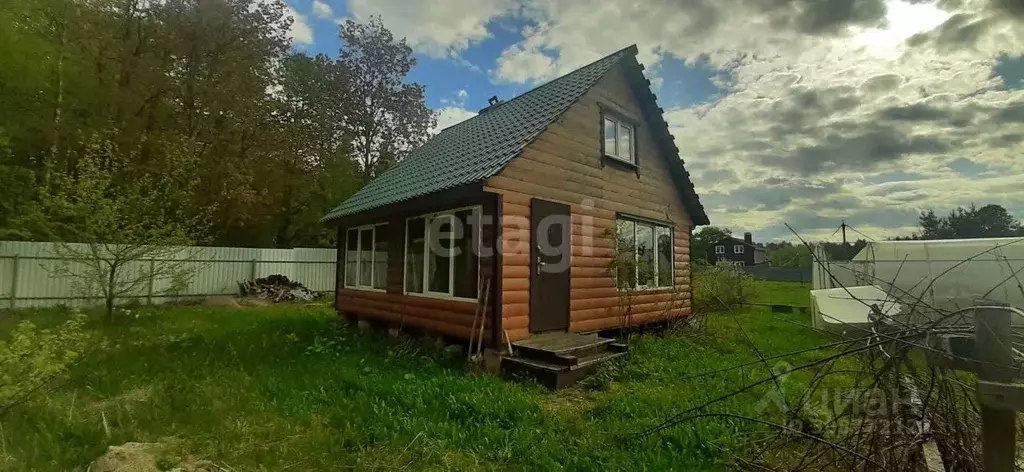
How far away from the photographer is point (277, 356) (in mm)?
7016

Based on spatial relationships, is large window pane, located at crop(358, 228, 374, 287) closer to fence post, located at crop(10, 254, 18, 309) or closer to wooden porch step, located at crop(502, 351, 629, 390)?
wooden porch step, located at crop(502, 351, 629, 390)

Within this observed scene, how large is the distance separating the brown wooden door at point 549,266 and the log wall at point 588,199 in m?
0.12

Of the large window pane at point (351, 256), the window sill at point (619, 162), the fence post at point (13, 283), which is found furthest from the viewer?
the fence post at point (13, 283)

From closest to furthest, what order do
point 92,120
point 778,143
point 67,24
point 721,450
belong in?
1. point 721,450
2. point 778,143
3. point 67,24
4. point 92,120

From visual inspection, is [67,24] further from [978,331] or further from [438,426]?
[978,331]

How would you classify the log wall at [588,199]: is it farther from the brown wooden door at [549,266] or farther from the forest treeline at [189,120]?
the forest treeline at [189,120]

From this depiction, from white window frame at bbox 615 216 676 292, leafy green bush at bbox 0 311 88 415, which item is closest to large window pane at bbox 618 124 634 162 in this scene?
white window frame at bbox 615 216 676 292

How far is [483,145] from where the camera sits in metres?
8.40

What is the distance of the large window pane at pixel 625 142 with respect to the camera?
9078 millimetres

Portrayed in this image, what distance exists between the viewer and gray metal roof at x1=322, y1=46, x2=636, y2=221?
23.3ft

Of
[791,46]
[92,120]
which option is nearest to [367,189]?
[791,46]

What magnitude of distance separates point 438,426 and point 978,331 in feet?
12.0

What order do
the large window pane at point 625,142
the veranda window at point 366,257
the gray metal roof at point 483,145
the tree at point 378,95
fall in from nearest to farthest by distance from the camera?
the gray metal roof at point 483,145, the large window pane at point 625,142, the veranda window at point 366,257, the tree at point 378,95

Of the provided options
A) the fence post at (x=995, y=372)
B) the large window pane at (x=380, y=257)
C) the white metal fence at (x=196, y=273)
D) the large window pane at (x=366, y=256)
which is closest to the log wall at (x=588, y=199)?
the large window pane at (x=380, y=257)
